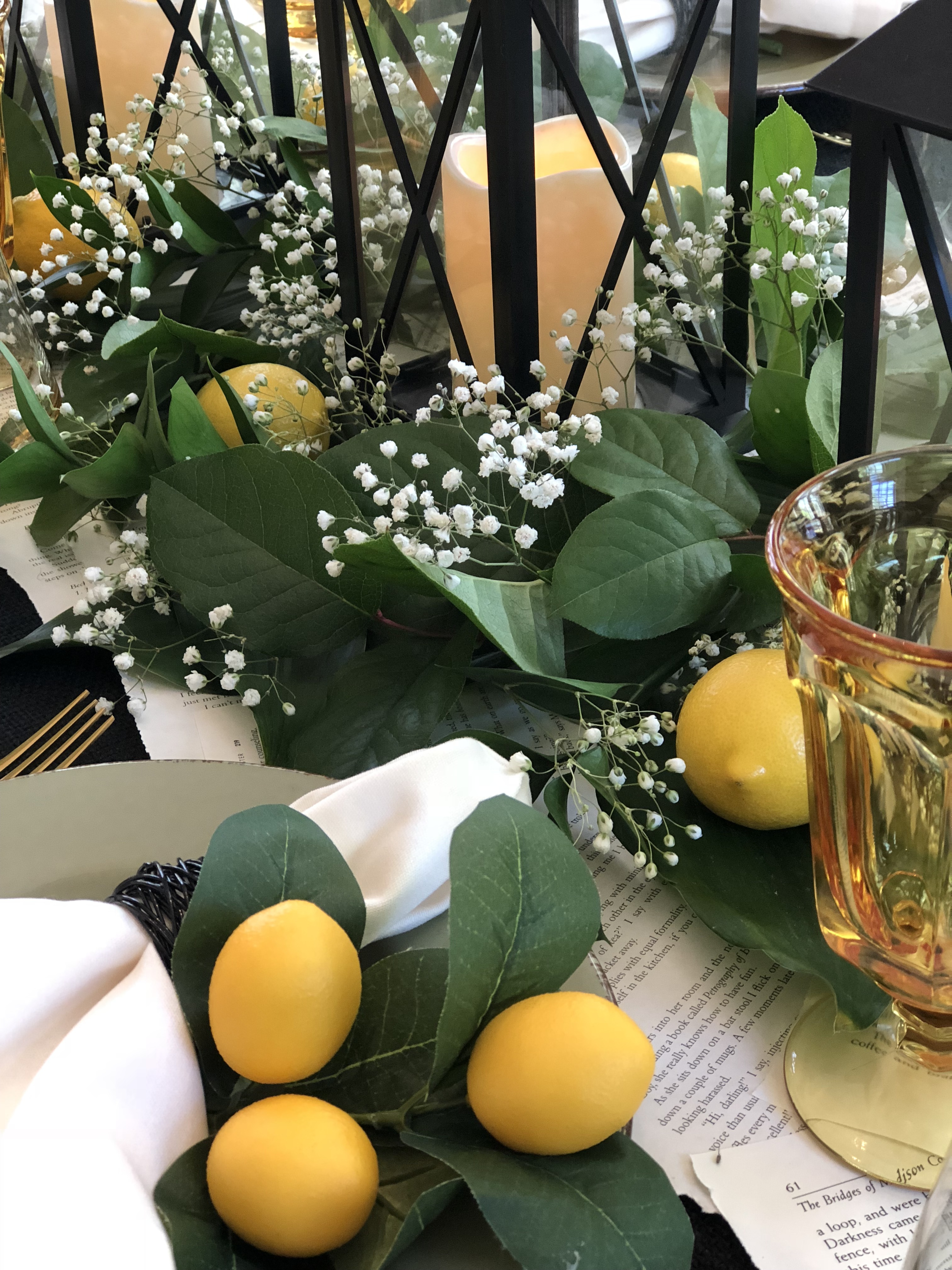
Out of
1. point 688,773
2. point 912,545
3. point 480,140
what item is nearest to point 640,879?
point 688,773

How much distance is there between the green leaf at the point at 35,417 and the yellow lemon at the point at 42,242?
0.66 ft

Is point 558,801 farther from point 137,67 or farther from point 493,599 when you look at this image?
point 137,67

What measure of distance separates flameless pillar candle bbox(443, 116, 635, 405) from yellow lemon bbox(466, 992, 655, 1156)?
291 mm

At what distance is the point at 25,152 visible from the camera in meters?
0.70

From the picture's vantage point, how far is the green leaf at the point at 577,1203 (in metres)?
0.20

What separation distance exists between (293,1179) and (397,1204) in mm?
25

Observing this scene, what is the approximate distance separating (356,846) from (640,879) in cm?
11

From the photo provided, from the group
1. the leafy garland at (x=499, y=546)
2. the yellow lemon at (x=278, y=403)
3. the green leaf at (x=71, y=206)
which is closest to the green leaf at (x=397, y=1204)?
the leafy garland at (x=499, y=546)

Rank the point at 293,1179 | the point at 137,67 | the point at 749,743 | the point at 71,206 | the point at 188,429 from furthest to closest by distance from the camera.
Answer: the point at 137,67, the point at 71,206, the point at 188,429, the point at 749,743, the point at 293,1179

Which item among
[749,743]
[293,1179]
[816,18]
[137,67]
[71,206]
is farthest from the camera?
[816,18]

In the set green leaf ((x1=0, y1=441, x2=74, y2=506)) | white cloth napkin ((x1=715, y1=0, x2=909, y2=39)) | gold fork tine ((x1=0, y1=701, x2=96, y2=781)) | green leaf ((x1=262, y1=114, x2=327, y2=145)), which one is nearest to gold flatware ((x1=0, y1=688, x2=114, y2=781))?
gold fork tine ((x1=0, y1=701, x2=96, y2=781))

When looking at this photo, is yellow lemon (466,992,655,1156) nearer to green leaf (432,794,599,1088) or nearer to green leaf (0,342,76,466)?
green leaf (432,794,599,1088)

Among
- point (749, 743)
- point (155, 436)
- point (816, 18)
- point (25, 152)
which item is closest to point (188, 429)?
point (155, 436)

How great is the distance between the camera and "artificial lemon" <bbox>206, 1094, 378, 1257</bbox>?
0.67ft
